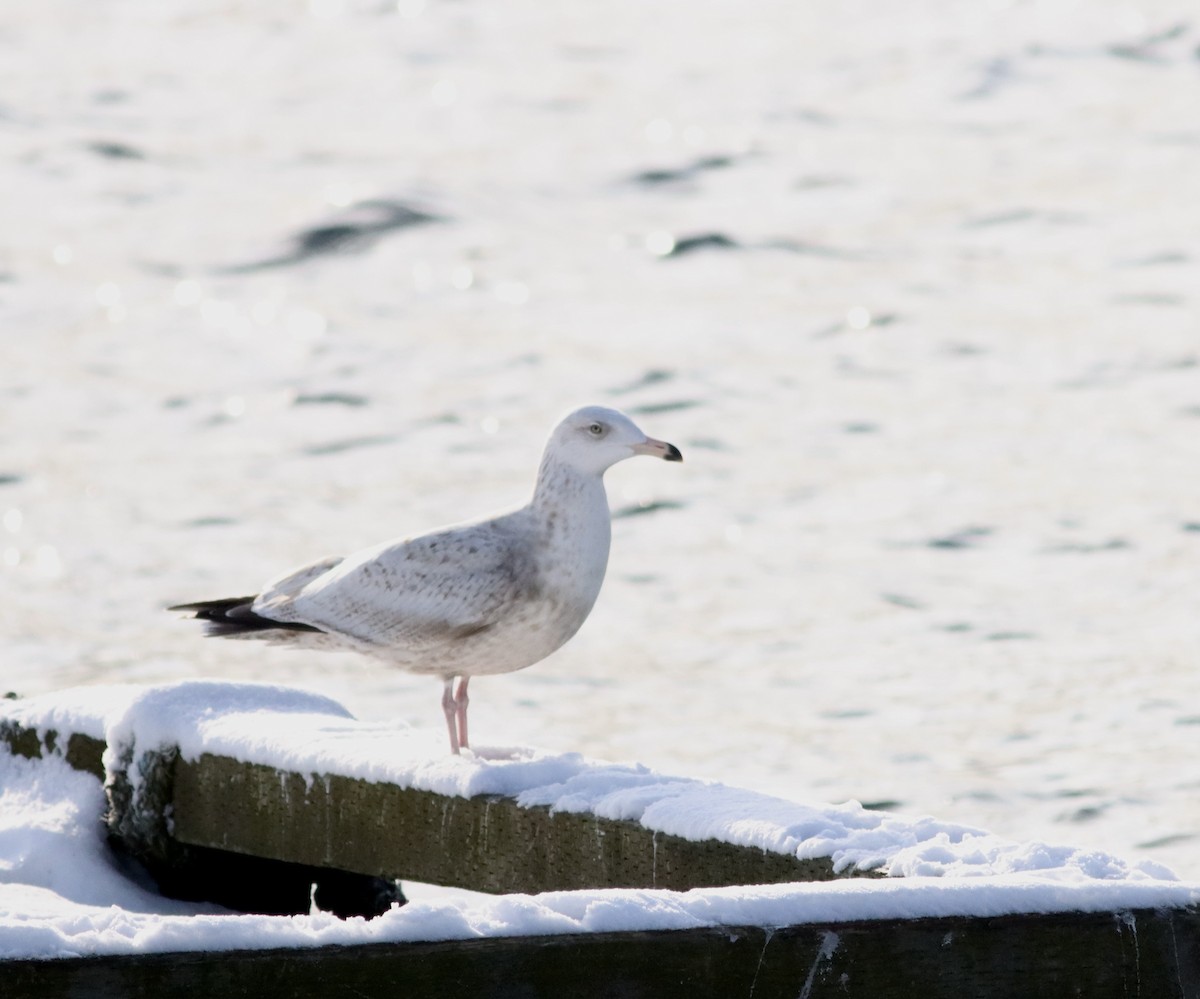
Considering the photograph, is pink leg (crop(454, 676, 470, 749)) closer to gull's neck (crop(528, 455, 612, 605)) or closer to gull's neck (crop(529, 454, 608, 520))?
gull's neck (crop(528, 455, 612, 605))

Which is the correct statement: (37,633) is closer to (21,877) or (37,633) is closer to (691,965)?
(21,877)

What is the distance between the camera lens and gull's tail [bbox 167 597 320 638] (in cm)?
718

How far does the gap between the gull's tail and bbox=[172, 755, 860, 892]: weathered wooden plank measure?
95 centimetres

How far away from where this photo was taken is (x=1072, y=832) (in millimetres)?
13312

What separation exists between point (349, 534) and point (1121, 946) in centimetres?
1657

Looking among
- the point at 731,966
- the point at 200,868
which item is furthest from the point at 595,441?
the point at 731,966

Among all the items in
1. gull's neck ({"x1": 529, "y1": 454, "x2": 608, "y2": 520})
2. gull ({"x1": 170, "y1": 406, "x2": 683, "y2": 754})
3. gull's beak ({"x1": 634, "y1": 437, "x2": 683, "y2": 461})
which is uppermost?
gull's beak ({"x1": 634, "y1": 437, "x2": 683, "y2": 461})

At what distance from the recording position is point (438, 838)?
5699mm

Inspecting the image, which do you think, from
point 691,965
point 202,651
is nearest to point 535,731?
point 202,651

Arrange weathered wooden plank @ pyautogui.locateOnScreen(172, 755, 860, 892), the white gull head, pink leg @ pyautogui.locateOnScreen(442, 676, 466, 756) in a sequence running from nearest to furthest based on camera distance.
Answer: weathered wooden plank @ pyautogui.locateOnScreen(172, 755, 860, 892) < pink leg @ pyautogui.locateOnScreen(442, 676, 466, 756) < the white gull head

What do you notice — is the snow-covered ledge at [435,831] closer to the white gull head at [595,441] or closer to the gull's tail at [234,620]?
the gull's tail at [234,620]

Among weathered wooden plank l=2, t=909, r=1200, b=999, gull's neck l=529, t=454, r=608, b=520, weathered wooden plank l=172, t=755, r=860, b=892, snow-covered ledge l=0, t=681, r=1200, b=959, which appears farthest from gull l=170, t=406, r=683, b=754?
weathered wooden plank l=2, t=909, r=1200, b=999

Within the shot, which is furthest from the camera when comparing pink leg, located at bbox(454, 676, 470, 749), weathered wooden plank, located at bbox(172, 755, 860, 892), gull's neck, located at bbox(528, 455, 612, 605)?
gull's neck, located at bbox(528, 455, 612, 605)

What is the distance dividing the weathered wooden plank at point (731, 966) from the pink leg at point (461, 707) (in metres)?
2.19
